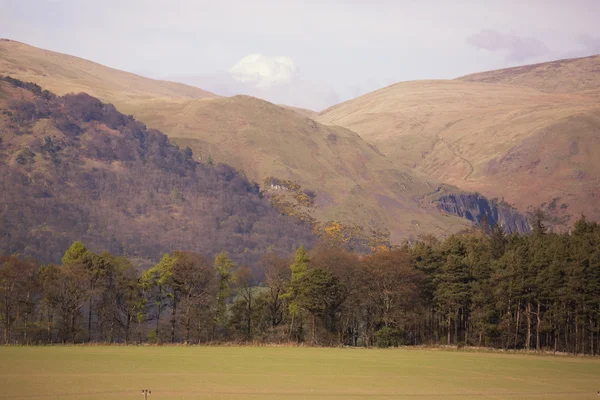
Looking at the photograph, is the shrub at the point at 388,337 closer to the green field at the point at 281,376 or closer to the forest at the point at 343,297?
the forest at the point at 343,297

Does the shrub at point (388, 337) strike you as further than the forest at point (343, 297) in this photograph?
Yes

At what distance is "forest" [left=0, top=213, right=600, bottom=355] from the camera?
9594 cm

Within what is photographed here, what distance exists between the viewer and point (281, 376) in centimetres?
5741

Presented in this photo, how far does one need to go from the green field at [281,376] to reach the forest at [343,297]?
1597 cm

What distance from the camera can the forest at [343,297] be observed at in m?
95.9

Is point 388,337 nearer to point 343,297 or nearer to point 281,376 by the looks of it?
point 343,297

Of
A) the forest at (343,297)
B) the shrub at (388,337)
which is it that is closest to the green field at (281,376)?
the forest at (343,297)

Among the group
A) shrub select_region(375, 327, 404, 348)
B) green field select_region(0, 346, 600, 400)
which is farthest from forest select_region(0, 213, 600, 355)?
green field select_region(0, 346, 600, 400)

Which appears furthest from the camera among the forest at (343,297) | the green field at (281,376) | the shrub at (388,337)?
the shrub at (388,337)

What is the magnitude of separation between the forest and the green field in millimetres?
15967

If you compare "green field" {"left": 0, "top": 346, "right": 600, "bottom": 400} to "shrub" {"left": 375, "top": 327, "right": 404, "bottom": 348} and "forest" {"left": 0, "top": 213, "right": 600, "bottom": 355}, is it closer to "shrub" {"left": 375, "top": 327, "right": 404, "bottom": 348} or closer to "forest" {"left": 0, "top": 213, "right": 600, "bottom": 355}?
"forest" {"left": 0, "top": 213, "right": 600, "bottom": 355}

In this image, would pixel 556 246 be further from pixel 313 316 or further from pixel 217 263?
pixel 217 263

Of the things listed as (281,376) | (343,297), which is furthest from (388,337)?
(281,376)

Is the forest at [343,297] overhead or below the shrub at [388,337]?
overhead
